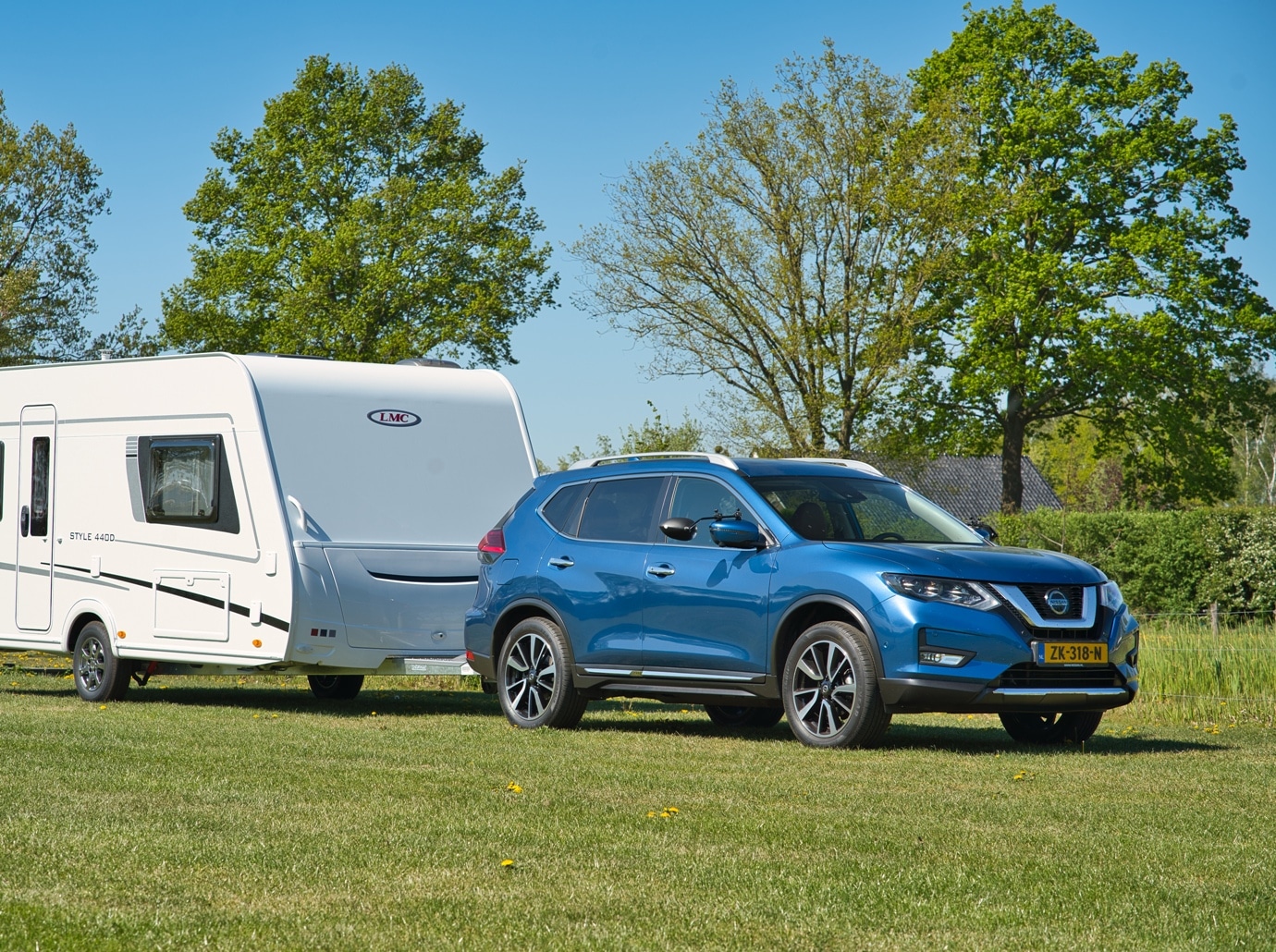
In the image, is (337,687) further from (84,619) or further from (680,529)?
(680,529)

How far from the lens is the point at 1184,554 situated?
31547mm

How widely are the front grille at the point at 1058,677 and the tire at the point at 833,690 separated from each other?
→ 773 millimetres

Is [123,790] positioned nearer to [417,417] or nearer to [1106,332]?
[417,417]

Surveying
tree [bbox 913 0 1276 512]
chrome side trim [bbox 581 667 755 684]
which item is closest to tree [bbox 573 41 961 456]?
tree [bbox 913 0 1276 512]

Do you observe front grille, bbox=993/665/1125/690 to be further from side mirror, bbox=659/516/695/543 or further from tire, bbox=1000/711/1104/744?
side mirror, bbox=659/516/695/543

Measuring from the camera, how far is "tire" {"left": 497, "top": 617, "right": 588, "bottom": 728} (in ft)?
38.8

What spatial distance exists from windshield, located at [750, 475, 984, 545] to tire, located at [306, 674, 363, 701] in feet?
20.1

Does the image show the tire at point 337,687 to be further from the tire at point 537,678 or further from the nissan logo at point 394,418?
the tire at point 537,678

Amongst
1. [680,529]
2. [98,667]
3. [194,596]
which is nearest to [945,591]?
[680,529]

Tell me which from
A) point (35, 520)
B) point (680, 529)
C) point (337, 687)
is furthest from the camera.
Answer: point (337, 687)

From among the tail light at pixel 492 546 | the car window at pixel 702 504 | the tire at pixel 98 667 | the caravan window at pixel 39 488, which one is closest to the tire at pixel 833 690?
the car window at pixel 702 504

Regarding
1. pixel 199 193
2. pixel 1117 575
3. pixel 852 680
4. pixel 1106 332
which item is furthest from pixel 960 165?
pixel 852 680

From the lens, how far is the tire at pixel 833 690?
33.2 feet

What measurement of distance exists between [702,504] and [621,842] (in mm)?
5169
